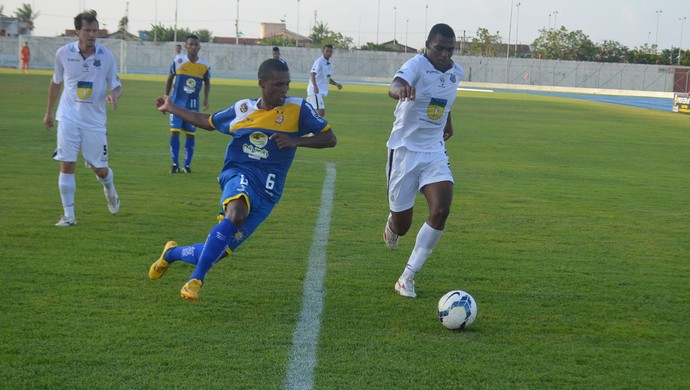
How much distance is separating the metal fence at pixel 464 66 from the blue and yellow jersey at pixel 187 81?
66.5 metres

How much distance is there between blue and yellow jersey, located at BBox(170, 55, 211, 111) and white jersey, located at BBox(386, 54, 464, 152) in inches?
306

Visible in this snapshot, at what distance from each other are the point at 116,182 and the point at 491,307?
7.44 meters

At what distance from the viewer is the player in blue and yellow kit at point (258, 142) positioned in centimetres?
607

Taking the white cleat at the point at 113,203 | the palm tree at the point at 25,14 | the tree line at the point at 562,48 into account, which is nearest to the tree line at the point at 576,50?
the tree line at the point at 562,48

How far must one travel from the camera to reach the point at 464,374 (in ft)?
15.9

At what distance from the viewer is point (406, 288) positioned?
260 inches

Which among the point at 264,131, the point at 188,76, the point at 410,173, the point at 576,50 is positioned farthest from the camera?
the point at 576,50

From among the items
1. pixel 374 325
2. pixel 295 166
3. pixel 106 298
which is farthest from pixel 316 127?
pixel 295 166

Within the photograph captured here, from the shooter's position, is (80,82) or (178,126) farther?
(178,126)

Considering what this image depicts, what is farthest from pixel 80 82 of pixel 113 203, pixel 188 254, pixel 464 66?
pixel 464 66

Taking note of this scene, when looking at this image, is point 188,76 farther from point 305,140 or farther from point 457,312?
point 457,312

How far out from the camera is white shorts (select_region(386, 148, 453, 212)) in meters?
6.98

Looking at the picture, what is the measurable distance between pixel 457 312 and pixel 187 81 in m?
9.70

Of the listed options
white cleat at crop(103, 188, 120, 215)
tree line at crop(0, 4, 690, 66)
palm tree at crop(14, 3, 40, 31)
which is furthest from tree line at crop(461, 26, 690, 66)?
white cleat at crop(103, 188, 120, 215)
